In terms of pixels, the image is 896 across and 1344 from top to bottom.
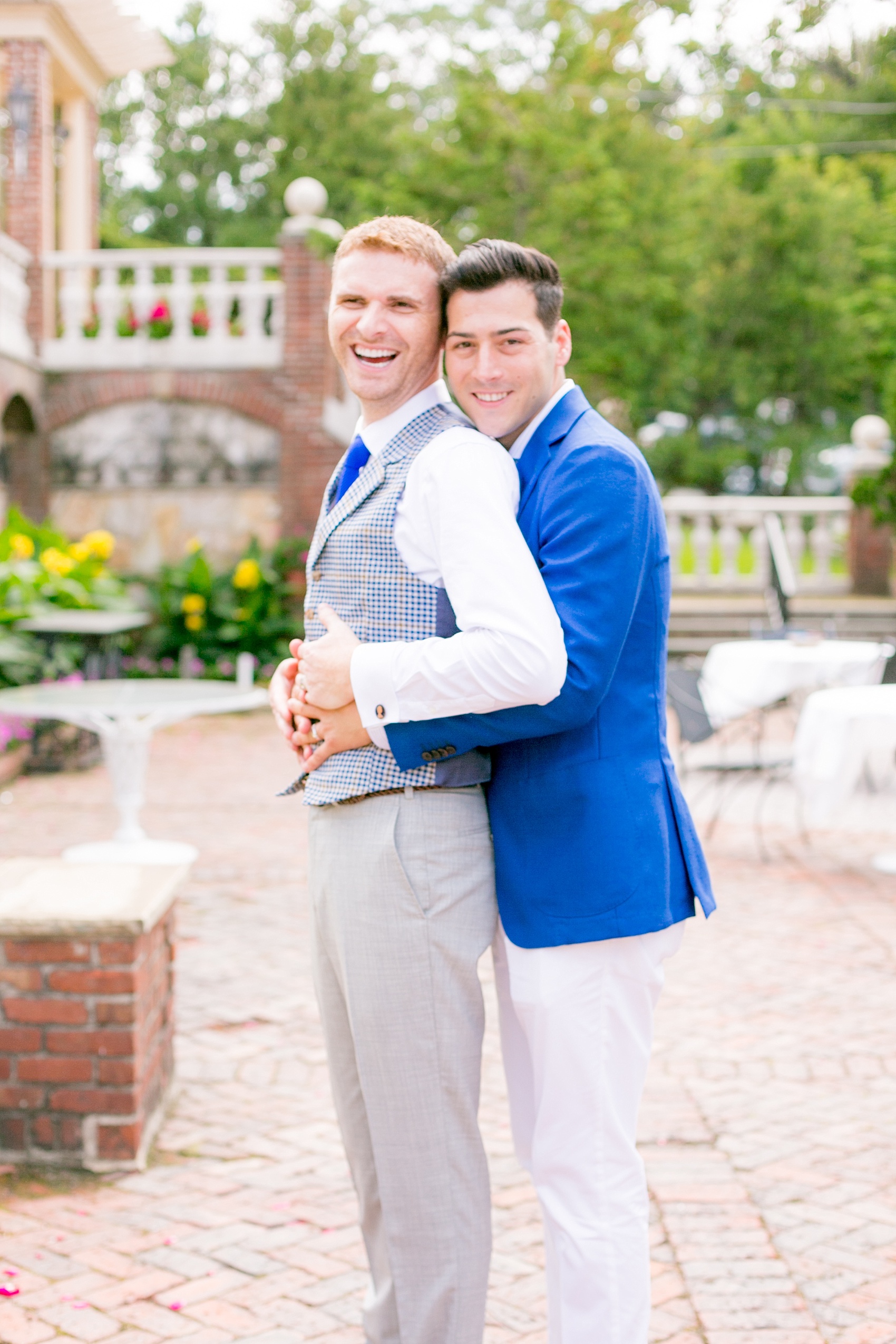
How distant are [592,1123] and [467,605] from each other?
83 cm

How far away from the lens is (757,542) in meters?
17.1

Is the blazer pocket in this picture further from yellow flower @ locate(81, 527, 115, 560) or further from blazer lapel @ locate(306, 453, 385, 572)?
yellow flower @ locate(81, 527, 115, 560)

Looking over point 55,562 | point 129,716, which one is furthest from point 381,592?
point 55,562

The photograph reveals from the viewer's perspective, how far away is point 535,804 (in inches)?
80.0

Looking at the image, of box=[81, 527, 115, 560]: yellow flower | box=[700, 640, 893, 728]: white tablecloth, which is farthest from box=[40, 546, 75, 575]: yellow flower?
box=[700, 640, 893, 728]: white tablecloth

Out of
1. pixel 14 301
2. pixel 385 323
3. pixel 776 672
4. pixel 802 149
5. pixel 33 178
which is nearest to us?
pixel 385 323

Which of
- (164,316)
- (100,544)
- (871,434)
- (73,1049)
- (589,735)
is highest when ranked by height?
(164,316)

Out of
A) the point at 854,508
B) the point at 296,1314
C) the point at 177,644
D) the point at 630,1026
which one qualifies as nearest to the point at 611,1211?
the point at 630,1026

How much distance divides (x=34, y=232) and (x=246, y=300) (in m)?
2.52

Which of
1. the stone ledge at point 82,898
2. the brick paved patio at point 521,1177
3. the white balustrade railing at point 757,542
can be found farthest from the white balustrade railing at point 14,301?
the stone ledge at point 82,898

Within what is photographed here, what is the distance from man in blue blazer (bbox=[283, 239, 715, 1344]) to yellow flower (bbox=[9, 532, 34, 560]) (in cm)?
955

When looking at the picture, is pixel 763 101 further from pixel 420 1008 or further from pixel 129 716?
pixel 420 1008

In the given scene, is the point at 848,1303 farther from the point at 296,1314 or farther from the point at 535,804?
the point at 535,804

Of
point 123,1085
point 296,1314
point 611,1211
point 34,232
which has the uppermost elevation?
point 34,232
